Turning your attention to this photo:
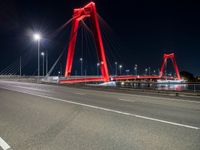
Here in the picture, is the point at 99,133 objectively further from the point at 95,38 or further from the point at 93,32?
the point at 93,32

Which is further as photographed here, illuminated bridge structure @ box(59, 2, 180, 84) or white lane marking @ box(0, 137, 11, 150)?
illuminated bridge structure @ box(59, 2, 180, 84)

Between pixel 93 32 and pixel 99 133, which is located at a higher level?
pixel 93 32

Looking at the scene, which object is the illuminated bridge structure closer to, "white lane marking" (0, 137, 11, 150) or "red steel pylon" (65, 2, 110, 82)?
"red steel pylon" (65, 2, 110, 82)

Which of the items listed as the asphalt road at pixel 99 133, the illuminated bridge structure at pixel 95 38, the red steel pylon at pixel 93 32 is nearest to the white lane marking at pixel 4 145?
the asphalt road at pixel 99 133

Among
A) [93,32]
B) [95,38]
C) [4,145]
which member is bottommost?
[4,145]

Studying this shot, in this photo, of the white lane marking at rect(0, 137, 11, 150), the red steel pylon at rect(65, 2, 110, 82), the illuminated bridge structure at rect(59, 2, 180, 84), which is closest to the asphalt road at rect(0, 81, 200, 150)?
the white lane marking at rect(0, 137, 11, 150)

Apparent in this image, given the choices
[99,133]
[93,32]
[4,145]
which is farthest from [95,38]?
[4,145]

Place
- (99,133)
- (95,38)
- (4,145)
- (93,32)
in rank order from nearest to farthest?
(4,145) < (99,133) < (95,38) < (93,32)

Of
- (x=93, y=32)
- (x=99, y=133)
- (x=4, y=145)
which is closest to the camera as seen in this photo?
(x=4, y=145)

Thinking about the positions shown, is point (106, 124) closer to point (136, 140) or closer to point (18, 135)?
point (136, 140)

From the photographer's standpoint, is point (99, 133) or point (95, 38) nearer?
point (99, 133)

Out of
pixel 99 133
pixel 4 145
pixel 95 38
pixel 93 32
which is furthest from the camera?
pixel 93 32

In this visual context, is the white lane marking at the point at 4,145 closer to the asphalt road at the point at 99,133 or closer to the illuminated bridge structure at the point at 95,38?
the asphalt road at the point at 99,133

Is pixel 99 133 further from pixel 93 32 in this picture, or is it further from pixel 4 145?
pixel 93 32
